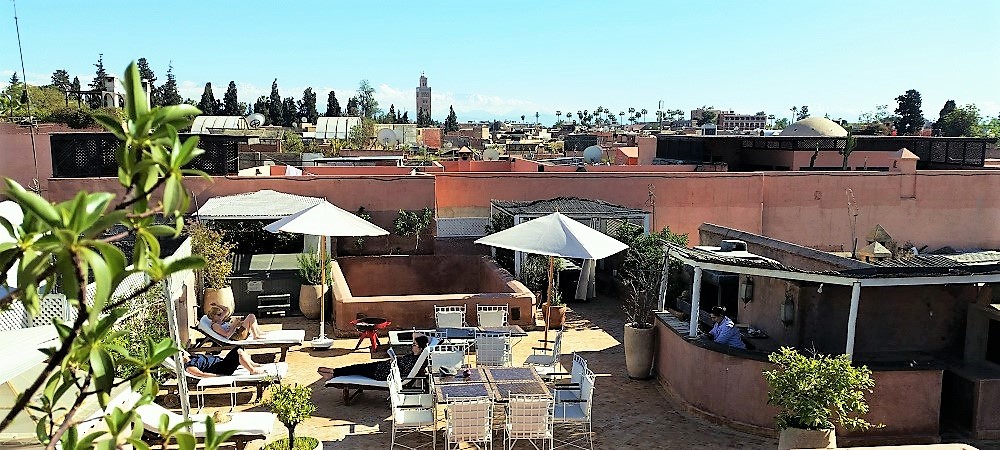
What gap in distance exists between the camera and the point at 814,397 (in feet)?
24.7

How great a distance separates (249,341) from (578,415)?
525 cm

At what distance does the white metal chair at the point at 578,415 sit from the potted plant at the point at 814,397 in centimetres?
188

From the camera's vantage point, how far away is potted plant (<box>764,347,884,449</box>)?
751 centimetres

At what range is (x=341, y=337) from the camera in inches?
514

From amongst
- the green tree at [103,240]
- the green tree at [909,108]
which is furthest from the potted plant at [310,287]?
the green tree at [909,108]

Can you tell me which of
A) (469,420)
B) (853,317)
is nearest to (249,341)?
(469,420)

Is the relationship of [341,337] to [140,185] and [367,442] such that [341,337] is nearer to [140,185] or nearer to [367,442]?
[367,442]

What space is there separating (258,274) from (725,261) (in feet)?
30.2

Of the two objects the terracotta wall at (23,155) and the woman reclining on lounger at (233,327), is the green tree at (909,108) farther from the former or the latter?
the woman reclining on lounger at (233,327)

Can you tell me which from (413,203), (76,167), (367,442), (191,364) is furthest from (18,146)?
(367,442)

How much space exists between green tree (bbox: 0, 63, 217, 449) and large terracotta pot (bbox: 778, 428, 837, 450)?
6.50m

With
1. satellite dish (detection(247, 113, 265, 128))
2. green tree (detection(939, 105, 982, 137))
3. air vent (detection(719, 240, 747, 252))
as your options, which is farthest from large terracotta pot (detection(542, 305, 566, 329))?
green tree (detection(939, 105, 982, 137))

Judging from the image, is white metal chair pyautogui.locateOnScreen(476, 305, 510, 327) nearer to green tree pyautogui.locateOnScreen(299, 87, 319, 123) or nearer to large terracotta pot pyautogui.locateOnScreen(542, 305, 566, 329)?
large terracotta pot pyautogui.locateOnScreen(542, 305, 566, 329)

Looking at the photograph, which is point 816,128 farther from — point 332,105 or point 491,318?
point 332,105
